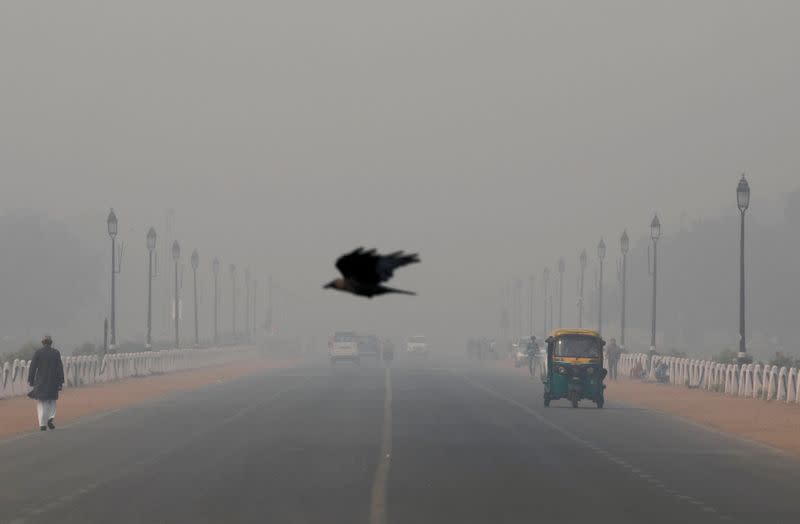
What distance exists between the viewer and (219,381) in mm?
69875

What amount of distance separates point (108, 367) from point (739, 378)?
26.0m

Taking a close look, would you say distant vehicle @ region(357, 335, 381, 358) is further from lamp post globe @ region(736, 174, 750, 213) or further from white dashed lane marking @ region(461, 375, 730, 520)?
white dashed lane marking @ region(461, 375, 730, 520)

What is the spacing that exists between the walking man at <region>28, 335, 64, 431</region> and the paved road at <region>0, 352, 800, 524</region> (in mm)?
630

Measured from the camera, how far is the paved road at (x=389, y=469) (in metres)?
18.8

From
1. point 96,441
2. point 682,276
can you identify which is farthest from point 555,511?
point 682,276

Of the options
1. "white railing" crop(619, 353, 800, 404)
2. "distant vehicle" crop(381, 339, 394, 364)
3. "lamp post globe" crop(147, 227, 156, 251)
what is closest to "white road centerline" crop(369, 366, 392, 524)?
"white railing" crop(619, 353, 800, 404)

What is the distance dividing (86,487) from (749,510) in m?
8.53

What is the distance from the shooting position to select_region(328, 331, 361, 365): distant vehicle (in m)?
95.9

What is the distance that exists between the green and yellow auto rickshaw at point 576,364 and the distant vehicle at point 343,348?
5083 cm

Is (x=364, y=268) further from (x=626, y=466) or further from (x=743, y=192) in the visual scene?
(x=743, y=192)

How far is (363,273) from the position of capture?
9664 mm

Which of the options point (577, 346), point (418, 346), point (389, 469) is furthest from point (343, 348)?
point (389, 469)

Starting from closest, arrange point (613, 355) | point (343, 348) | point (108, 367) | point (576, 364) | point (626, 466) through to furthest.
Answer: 1. point (626, 466)
2. point (576, 364)
3. point (108, 367)
4. point (613, 355)
5. point (343, 348)

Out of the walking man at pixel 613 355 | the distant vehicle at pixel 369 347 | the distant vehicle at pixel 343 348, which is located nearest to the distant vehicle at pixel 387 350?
the distant vehicle at pixel 343 348
